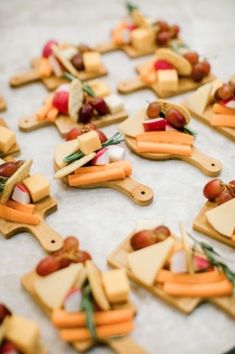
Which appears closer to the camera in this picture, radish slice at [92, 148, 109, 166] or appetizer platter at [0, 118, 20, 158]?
radish slice at [92, 148, 109, 166]

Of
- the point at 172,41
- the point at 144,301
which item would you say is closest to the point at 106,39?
the point at 172,41

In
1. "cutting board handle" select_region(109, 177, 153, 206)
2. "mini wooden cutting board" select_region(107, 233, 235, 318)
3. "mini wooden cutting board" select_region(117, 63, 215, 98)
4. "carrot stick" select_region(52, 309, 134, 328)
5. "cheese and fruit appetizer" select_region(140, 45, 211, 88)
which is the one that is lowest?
"mini wooden cutting board" select_region(107, 233, 235, 318)

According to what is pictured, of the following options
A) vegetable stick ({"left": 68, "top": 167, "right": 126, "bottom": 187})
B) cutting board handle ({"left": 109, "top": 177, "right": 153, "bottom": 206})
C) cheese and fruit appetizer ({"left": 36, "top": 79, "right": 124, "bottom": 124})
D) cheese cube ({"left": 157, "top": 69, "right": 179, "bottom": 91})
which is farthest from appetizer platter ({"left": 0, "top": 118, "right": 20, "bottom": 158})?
cheese cube ({"left": 157, "top": 69, "right": 179, "bottom": 91})

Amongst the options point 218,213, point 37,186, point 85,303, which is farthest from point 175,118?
point 85,303

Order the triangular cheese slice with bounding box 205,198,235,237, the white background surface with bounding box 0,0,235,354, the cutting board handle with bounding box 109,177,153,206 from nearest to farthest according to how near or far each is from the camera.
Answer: the white background surface with bounding box 0,0,235,354
the triangular cheese slice with bounding box 205,198,235,237
the cutting board handle with bounding box 109,177,153,206

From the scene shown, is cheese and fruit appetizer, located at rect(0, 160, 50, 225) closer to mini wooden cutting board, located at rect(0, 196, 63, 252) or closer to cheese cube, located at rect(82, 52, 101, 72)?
mini wooden cutting board, located at rect(0, 196, 63, 252)

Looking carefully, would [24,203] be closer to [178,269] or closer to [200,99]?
[178,269]

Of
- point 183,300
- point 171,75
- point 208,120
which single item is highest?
point 171,75
